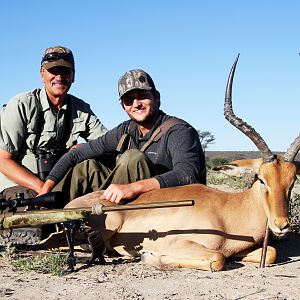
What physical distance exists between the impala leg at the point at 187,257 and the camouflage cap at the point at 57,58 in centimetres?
324

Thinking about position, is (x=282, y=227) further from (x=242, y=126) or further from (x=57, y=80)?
(x=57, y=80)

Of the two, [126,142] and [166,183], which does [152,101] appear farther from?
[166,183]

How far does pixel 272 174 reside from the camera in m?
5.75

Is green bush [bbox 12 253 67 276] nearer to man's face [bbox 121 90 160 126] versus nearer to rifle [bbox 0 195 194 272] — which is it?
rifle [bbox 0 195 194 272]

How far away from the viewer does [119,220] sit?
6504mm

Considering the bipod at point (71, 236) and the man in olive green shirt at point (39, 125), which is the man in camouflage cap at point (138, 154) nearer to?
the man in olive green shirt at point (39, 125)

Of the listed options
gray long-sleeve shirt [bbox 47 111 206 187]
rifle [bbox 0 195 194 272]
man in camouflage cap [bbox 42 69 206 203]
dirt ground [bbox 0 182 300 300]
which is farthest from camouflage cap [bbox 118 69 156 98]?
dirt ground [bbox 0 182 300 300]

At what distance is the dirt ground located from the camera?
466 centimetres

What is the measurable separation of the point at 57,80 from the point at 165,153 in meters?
2.03

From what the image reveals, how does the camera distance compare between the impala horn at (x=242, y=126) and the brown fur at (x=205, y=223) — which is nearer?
the brown fur at (x=205, y=223)

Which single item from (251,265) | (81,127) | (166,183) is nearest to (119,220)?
(166,183)

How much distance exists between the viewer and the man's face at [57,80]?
801cm

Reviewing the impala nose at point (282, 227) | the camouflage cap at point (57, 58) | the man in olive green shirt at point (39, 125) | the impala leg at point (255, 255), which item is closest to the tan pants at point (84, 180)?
the man in olive green shirt at point (39, 125)

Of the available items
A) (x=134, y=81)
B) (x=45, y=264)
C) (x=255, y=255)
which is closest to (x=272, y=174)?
(x=255, y=255)
